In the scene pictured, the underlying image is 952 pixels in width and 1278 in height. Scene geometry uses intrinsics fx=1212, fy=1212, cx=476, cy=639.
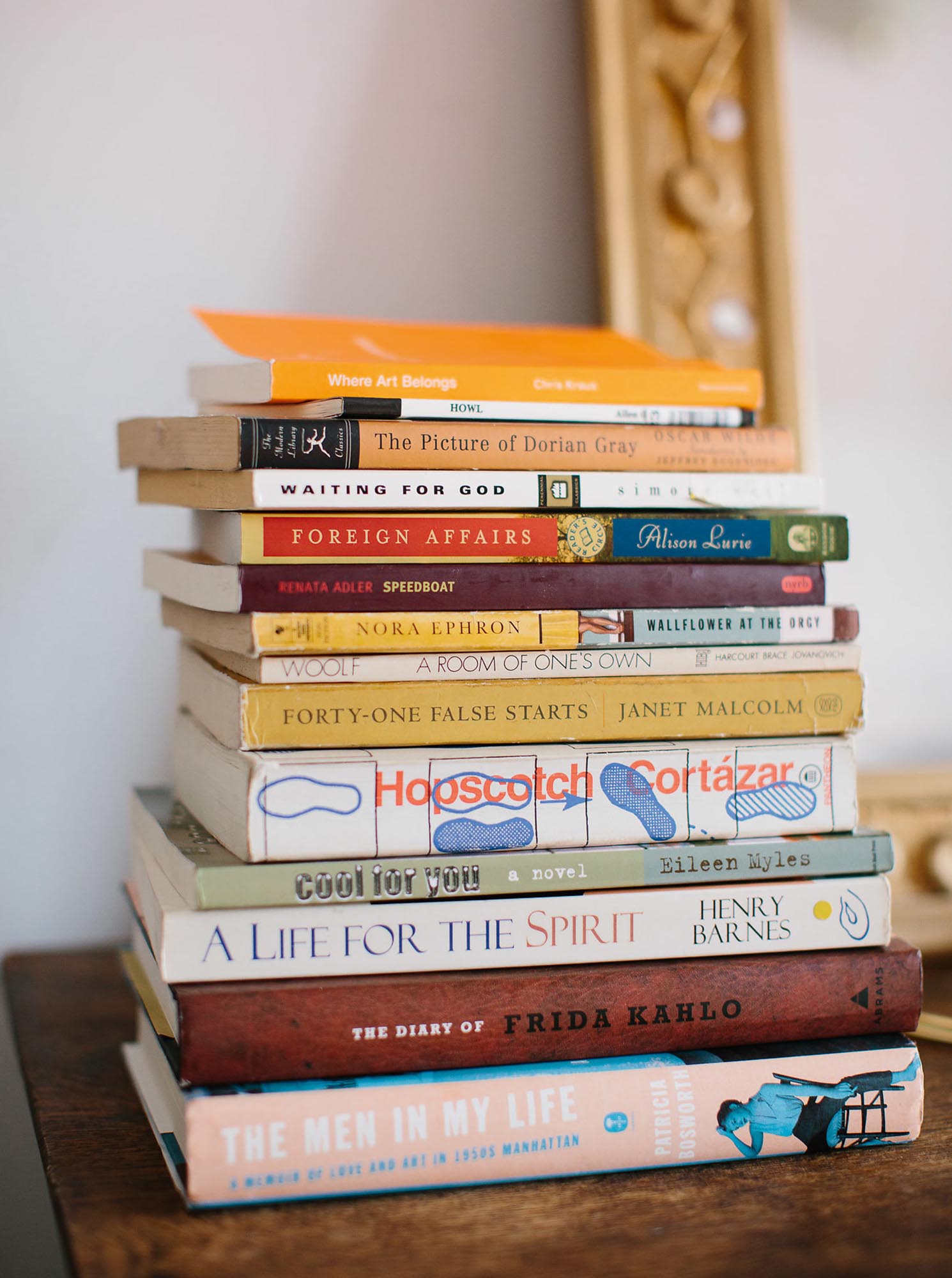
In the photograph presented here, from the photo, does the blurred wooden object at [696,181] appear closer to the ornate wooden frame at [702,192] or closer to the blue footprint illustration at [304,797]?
the ornate wooden frame at [702,192]

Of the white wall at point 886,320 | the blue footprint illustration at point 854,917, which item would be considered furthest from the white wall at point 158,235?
the blue footprint illustration at point 854,917

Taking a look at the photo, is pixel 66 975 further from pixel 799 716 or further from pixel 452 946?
pixel 799 716

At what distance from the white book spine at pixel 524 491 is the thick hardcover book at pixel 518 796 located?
0.37ft

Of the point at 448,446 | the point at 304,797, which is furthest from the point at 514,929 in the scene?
the point at 448,446

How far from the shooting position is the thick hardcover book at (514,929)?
0.51 meters

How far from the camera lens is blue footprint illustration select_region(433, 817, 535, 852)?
540mm

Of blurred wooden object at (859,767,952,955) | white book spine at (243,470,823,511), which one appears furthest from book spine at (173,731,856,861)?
blurred wooden object at (859,767,952,955)

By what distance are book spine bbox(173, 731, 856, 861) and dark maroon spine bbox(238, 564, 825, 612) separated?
0.07 metres

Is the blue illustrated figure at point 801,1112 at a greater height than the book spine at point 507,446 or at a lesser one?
lesser

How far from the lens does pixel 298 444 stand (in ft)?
1.77

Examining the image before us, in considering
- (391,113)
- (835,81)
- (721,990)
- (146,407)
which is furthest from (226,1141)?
(835,81)

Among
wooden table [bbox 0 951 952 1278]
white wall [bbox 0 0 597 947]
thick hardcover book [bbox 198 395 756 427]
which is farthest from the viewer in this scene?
white wall [bbox 0 0 597 947]

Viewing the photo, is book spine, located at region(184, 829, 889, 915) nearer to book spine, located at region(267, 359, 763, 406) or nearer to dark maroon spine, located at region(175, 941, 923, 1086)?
dark maroon spine, located at region(175, 941, 923, 1086)

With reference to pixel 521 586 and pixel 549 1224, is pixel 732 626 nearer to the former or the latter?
pixel 521 586
